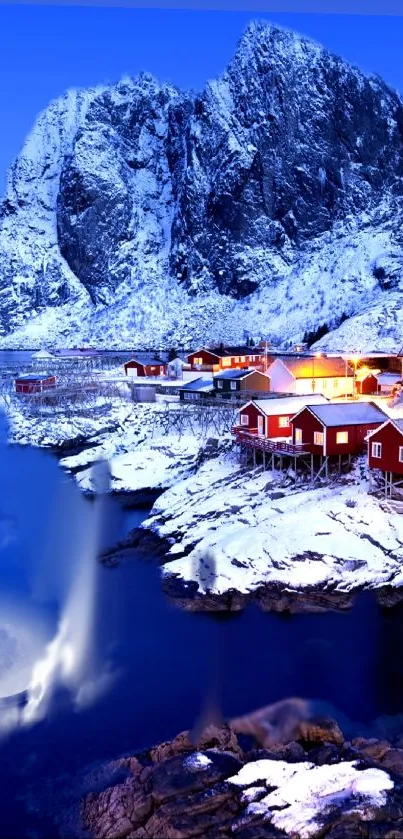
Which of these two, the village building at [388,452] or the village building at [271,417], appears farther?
the village building at [271,417]

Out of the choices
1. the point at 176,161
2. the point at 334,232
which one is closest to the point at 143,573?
the point at 334,232

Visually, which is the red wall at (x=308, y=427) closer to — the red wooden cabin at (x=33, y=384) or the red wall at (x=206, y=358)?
the red wall at (x=206, y=358)

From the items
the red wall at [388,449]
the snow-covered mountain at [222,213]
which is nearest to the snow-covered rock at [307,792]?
the red wall at [388,449]

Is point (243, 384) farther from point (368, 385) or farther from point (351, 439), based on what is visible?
point (351, 439)

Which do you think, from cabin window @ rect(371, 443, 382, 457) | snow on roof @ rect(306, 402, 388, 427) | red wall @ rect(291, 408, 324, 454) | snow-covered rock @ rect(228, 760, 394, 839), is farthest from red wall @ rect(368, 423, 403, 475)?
snow-covered rock @ rect(228, 760, 394, 839)

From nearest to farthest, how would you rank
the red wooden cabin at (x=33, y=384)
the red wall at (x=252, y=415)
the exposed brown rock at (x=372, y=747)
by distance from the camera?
the exposed brown rock at (x=372, y=747), the red wall at (x=252, y=415), the red wooden cabin at (x=33, y=384)

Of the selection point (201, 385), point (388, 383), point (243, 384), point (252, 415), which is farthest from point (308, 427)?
point (201, 385)

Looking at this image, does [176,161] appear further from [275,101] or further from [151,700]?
[151,700]
